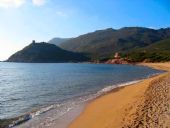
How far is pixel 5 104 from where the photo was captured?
99.9 feet

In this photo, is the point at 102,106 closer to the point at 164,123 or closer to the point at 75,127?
the point at 75,127

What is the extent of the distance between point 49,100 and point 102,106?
347 inches

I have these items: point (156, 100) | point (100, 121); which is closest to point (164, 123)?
point (100, 121)

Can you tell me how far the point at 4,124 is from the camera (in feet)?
69.8

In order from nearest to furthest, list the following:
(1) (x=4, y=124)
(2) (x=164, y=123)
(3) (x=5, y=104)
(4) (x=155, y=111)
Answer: (2) (x=164, y=123) < (4) (x=155, y=111) < (1) (x=4, y=124) < (3) (x=5, y=104)

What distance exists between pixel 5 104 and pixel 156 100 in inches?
627

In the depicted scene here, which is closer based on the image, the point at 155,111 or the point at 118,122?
the point at 118,122

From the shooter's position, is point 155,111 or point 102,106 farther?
point 102,106

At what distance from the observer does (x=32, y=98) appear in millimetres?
34688

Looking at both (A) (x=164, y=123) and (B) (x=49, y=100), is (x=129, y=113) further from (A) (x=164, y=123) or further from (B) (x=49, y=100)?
(B) (x=49, y=100)

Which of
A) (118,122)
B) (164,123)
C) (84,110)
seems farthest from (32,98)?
(164,123)

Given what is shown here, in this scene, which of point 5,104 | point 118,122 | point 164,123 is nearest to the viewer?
point 164,123

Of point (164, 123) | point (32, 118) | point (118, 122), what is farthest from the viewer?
point (32, 118)

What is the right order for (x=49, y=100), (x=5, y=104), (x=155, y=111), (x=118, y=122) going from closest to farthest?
1. (x=118, y=122)
2. (x=155, y=111)
3. (x=5, y=104)
4. (x=49, y=100)
